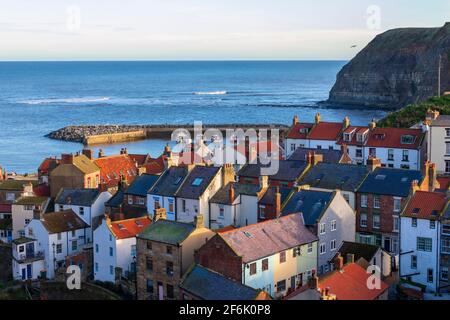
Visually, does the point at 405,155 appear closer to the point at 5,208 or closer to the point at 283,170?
the point at 283,170

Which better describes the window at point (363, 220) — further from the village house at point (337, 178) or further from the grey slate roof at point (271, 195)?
the grey slate roof at point (271, 195)

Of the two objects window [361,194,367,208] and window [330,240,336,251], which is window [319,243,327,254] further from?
window [361,194,367,208]

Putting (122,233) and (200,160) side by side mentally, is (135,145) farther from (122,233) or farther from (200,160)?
(122,233)

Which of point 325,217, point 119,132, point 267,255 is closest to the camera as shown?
point 267,255

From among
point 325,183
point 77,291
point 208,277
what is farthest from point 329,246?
point 77,291

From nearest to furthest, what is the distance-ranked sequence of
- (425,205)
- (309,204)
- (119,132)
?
1. (425,205)
2. (309,204)
3. (119,132)

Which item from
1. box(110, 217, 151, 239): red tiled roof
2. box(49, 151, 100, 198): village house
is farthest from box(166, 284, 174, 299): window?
box(49, 151, 100, 198): village house

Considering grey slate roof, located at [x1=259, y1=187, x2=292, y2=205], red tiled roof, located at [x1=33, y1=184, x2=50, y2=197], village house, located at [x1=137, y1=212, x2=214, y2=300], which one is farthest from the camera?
red tiled roof, located at [x1=33, y1=184, x2=50, y2=197]

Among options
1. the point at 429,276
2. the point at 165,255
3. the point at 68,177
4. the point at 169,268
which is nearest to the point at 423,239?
the point at 429,276

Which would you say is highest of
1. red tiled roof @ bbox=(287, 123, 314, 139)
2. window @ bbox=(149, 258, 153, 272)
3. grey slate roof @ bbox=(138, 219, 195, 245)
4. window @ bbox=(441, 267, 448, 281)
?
red tiled roof @ bbox=(287, 123, 314, 139)
